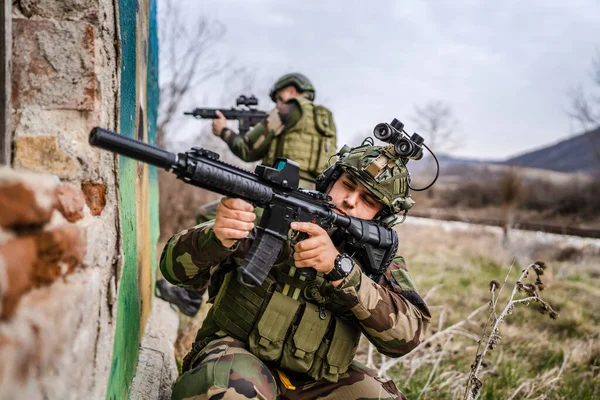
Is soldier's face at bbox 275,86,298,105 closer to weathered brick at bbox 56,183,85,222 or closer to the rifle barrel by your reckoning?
the rifle barrel

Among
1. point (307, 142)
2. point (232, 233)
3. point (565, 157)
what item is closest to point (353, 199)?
point (232, 233)

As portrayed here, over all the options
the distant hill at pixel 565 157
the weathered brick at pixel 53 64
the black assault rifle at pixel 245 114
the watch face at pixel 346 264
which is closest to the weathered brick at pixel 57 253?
the weathered brick at pixel 53 64

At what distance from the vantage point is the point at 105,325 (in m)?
1.39

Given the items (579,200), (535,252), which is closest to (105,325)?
(535,252)

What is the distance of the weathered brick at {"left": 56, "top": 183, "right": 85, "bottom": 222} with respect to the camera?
112 centimetres

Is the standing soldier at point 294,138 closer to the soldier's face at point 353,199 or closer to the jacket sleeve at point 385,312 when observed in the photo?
the soldier's face at point 353,199

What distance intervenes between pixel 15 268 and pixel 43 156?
1.82ft

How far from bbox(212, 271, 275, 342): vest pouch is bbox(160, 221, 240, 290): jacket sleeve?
13cm

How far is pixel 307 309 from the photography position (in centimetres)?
211

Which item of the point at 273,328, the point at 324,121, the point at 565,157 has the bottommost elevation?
the point at 565,157

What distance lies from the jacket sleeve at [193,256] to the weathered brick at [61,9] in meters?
0.86

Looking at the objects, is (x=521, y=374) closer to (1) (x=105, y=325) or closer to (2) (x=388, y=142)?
(2) (x=388, y=142)

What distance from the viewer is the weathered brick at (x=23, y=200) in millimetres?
838

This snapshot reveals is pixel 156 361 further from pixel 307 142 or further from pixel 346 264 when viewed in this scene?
pixel 307 142
